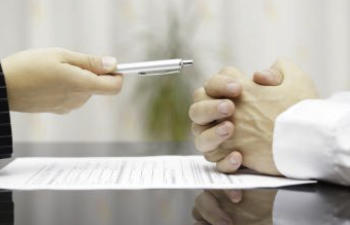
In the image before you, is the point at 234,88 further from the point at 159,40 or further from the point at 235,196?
the point at 159,40

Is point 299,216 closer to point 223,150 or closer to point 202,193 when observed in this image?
point 202,193

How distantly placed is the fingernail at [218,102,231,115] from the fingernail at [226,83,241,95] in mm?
25

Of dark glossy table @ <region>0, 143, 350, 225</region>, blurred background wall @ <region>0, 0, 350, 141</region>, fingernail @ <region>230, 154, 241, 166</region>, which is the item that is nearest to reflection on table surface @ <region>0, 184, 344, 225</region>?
dark glossy table @ <region>0, 143, 350, 225</region>

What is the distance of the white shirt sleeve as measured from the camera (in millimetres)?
653

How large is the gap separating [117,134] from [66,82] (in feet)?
5.12

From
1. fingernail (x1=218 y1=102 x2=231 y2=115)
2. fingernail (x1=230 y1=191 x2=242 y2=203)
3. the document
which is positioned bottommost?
the document

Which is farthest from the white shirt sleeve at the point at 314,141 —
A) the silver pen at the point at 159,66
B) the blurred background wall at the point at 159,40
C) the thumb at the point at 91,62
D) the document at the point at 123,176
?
the blurred background wall at the point at 159,40

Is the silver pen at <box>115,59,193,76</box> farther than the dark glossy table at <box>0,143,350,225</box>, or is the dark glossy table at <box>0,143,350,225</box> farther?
the silver pen at <box>115,59,193,76</box>

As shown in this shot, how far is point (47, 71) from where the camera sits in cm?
82

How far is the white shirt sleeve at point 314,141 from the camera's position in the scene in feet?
2.14

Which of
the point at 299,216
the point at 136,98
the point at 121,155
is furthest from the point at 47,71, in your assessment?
the point at 136,98

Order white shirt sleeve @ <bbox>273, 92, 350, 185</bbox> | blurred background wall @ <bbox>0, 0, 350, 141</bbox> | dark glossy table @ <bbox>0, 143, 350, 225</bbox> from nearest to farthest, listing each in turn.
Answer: dark glossy table @ <bbox>0, 143, 350, 225</bbox> < white shirt sleeve @ <bbox>273, 92, 350, 185</bbox> < blurred background wall @ <bbox>0, 0, 350, 141</bbox>

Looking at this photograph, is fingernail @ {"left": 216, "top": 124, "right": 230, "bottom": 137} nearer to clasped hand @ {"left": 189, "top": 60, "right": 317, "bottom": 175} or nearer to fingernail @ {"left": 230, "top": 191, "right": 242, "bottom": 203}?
clasped hand @ {"left": 189, "top": 60, "right": 317, "bottom": 175}

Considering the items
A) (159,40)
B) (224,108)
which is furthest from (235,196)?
(159,40)
